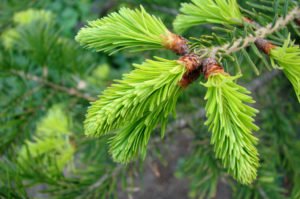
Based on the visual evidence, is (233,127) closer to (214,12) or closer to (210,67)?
(210,67)

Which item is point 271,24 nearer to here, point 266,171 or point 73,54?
point 266,171

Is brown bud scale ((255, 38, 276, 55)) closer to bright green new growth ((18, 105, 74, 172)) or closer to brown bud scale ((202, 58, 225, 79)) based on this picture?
brown bud scale ((202, 58, 225, 79))

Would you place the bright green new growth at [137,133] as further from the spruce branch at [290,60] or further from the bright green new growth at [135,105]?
the spruce branch at [290,60]

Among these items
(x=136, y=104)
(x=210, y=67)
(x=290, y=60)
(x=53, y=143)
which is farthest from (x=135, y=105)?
(x=53, y=143)

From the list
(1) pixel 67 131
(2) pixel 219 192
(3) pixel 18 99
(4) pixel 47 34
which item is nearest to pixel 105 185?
(1) pixel 67 131

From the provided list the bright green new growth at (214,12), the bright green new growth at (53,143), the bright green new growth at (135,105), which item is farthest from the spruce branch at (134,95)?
the bright green new growth at (53,143)

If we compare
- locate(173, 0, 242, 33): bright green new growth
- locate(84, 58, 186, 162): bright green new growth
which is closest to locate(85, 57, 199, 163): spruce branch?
locate(84, 58, 186, 162): bright green new growth

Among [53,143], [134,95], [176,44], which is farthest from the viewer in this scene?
[53,143]
